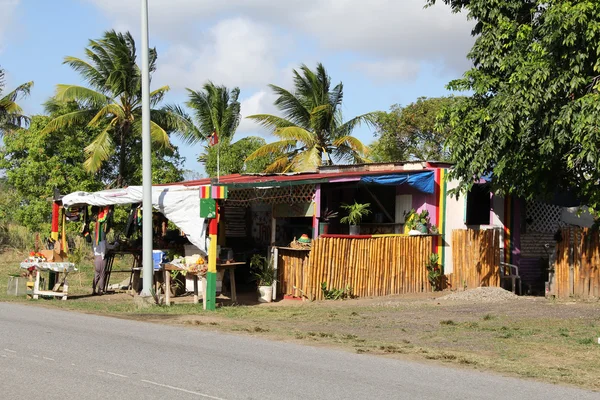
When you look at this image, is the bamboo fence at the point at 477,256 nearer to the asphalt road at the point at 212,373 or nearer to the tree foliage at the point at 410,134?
the asphalt road at the point at 212,373

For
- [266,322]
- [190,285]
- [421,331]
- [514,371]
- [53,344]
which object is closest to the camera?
[514,371]

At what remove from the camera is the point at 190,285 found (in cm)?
1939

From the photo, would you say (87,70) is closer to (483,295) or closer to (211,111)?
(211,111)

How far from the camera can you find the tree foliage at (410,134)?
1388 inches

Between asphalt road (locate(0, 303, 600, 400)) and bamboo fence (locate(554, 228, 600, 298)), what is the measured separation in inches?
305

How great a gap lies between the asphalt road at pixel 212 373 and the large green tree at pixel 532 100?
611cm

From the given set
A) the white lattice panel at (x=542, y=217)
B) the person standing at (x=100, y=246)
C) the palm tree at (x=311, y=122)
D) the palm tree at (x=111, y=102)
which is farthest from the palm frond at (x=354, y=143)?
the person standing at (x=100, y=246)

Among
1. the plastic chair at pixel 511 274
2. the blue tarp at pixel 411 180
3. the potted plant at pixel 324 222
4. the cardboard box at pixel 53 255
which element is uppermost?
the blue tarp at pixel 411 180

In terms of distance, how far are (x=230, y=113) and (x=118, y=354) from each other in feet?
85.0

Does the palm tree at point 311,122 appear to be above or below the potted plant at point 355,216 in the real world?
above

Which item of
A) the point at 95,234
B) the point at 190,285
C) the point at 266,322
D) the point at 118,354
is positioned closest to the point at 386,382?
the point at 118,354

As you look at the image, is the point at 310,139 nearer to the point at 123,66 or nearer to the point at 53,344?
the point at 123,66

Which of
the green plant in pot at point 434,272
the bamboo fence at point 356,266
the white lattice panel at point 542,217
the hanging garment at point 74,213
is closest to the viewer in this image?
the bamboo fence at point 356,266

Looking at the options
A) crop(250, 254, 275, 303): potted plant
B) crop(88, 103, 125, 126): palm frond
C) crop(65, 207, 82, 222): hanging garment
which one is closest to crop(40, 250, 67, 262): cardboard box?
crop(65, 207, 82, 222): hanging garment
